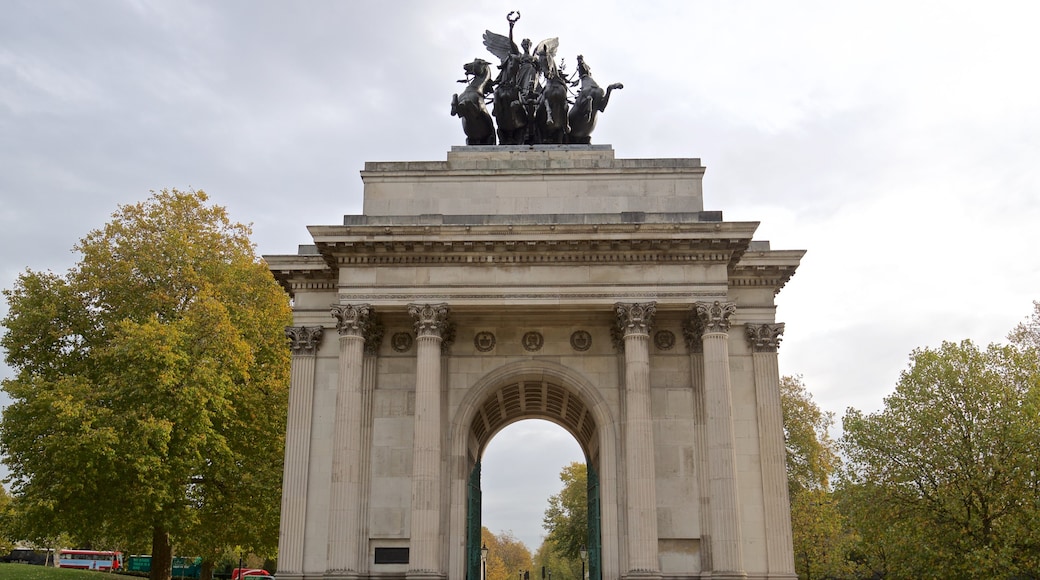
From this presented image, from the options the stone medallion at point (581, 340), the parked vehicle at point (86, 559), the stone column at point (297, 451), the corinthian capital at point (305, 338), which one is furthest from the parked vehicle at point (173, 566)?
the stone medallion at point (581, 340)

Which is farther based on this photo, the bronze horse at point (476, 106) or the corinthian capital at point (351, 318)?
the bronze horse at point (476, 106)

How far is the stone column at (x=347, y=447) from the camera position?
2559 centimetres

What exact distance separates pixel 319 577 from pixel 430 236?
10.8m

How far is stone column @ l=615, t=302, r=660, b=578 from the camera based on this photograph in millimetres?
24828

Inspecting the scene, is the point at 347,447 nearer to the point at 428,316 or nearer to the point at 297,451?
the point at 297,451

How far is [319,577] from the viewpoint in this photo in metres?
26.5

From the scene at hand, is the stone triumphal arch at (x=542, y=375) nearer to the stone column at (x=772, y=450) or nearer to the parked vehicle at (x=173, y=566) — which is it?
the stone column at (x=772, y=450)

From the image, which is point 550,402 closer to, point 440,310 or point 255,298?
point 440,310

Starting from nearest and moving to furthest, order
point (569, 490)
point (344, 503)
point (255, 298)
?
point (344, 503) → point (255, 298) → point (569, 490)

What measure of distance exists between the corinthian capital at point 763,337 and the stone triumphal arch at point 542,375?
0.07 metres

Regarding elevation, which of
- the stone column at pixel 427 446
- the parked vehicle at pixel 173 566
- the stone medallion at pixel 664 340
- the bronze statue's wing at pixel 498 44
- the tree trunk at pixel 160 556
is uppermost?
the bronze statue's wing at pixel 498 44

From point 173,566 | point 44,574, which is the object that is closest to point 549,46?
point 44,574

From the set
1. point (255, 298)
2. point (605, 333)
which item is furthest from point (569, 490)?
point (605, 333)

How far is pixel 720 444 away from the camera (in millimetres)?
25781
